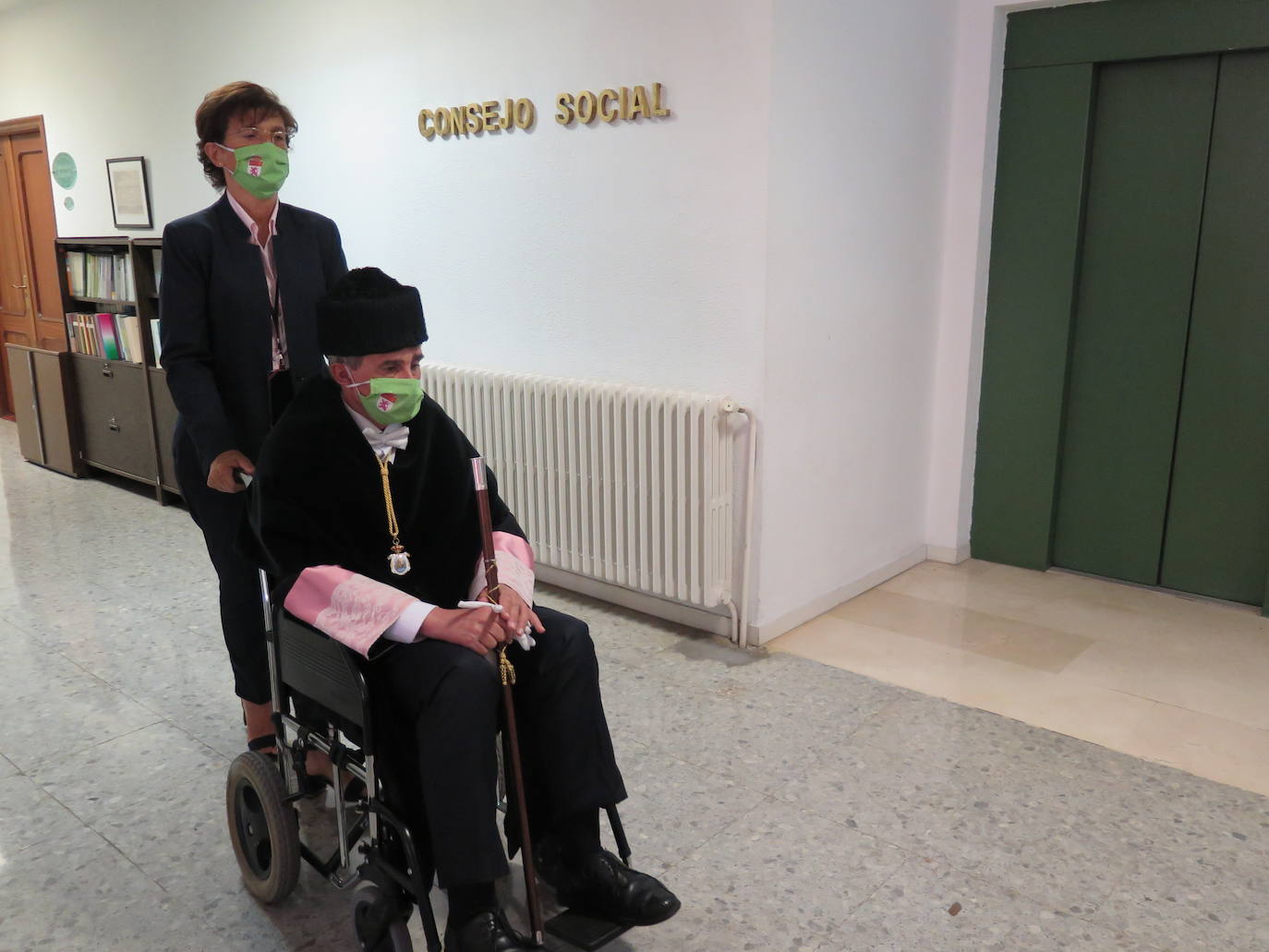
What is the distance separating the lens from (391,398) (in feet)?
6.20

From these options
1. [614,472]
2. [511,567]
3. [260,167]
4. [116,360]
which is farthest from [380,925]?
[116,360]

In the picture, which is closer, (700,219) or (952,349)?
(700,219)

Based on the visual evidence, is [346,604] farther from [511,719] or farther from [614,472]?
[614,472]

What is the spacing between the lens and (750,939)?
6.45 feet

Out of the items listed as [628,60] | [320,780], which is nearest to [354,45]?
[628,60]

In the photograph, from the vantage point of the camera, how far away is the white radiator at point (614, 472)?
3336 mm

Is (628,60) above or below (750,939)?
above

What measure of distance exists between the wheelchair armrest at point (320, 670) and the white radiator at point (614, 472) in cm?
166

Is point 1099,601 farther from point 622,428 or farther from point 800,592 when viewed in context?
point 622,428

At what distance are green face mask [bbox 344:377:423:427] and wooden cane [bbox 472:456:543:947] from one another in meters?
0.18

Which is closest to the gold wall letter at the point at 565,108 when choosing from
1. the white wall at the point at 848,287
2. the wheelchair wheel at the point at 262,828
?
the white wall at the point at 848,287

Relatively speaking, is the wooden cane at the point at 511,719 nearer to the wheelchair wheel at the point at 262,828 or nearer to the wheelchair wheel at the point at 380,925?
the wheelchair wheel at the point at 380,925

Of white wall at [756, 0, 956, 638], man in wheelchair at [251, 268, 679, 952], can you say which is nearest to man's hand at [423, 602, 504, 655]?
man in wheelchair at [251, 268, 679, 952]

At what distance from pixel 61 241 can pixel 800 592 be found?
4507 mm
